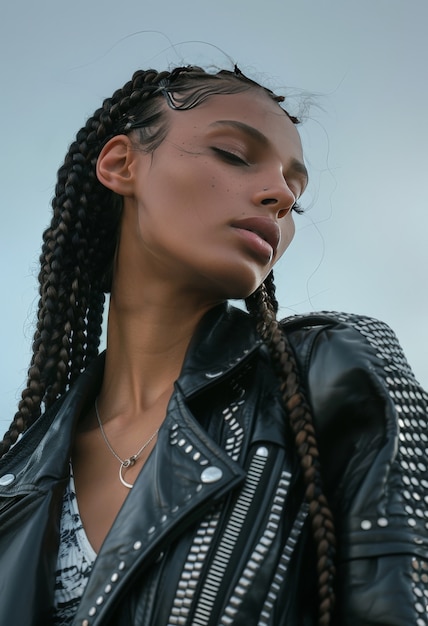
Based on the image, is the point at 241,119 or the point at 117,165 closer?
the point at 241,119

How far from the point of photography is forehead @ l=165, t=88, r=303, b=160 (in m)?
2.24

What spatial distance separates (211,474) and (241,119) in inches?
37.2

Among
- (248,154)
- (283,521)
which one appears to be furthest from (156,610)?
(248,154)

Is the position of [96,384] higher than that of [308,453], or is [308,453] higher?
[96,384]

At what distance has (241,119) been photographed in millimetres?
2240

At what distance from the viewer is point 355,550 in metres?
1.64

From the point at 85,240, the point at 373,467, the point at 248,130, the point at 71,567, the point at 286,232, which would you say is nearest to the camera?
the point at 373,467

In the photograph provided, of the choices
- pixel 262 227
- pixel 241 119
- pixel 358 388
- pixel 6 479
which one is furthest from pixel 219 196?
pixel 6 479

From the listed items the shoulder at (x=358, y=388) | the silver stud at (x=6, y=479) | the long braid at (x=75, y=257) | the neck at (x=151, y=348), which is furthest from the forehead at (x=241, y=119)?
the silver stud at (x=6, y=479)

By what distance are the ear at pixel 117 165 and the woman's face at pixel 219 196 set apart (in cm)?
8

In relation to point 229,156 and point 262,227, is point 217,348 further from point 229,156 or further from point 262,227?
point 229,156

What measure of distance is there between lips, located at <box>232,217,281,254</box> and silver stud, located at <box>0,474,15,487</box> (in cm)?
85

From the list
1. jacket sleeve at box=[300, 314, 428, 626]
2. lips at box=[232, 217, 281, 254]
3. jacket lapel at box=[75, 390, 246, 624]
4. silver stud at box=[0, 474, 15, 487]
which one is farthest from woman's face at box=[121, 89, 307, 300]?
silver stud at box=[0, 474, 15, 487]

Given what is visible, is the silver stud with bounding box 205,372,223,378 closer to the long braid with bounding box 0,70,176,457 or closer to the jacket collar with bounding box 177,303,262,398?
the jacket collar with bounding box 177,303,262,398
